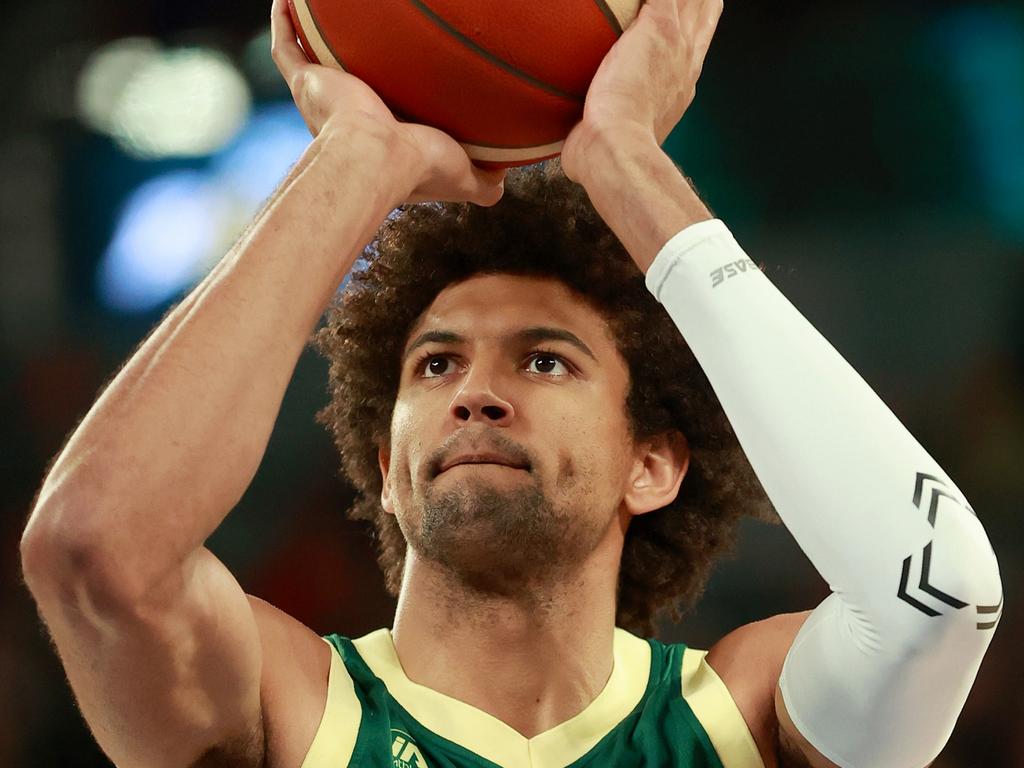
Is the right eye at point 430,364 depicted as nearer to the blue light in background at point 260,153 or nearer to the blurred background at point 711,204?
the blurred background at point 711,204

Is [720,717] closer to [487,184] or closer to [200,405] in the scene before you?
[487,184]

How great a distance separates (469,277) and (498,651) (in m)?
0.80

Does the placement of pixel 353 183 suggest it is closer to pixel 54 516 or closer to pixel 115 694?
pixel 54 516

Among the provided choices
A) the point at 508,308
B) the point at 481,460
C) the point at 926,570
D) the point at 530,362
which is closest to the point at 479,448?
the point at 481,460

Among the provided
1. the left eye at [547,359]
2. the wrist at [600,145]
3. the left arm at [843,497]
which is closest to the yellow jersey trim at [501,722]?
the left arm at [843,497]

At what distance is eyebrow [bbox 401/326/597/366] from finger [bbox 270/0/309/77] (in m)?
0.61

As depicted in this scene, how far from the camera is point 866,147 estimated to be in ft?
14.7

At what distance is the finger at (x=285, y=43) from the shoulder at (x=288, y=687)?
940 millimetres

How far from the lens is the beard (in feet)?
7.73

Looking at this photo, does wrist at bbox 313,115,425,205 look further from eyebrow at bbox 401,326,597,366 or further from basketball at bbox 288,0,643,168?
eyebrow at bbox 401,326,597,366

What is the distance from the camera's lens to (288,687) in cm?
222

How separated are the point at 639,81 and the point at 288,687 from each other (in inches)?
47.3

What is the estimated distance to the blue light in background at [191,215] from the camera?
4.51 metres

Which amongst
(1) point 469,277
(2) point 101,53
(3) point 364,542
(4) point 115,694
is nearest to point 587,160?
(1) point 469,277
